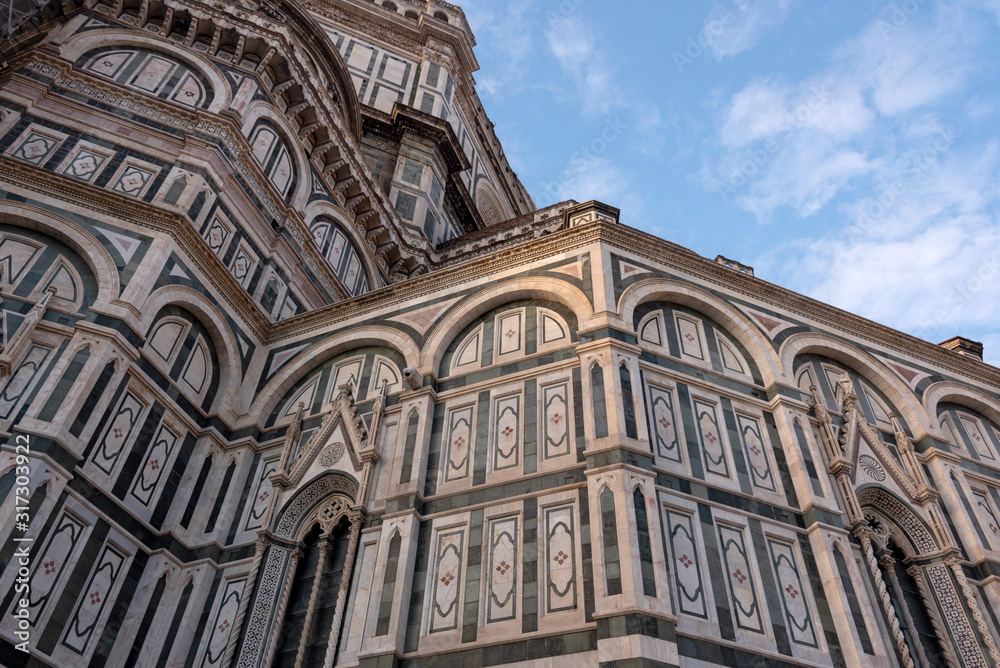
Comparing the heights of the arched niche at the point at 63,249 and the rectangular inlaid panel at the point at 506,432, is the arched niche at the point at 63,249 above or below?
above

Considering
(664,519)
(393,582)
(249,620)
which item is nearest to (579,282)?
(664,519)

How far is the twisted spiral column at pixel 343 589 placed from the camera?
1170 centimetres

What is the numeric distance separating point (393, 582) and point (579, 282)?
6272 millimetres

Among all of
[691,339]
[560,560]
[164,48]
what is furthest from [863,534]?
[164,48]

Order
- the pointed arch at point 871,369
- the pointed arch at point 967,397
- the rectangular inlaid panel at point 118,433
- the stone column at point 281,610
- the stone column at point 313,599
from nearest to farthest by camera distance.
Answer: the stone column at point 313,599
the stone column at point 281,610
the rectangular inlaid panel at point 118,433
the pointed arch at point 871,369
the pointed arch at point 967,397

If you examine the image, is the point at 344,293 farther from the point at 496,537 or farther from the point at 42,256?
the point at 496,537

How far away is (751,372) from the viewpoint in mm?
14758

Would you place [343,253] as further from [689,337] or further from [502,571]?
[502,571]

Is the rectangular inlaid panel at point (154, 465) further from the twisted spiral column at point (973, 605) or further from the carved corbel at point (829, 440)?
the twisted spiral column at point (973, 605)

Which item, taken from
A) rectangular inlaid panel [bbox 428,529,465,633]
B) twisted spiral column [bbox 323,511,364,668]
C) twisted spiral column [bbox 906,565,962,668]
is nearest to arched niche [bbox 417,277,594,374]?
twisted spiral column [bbox 323,511,364,668]

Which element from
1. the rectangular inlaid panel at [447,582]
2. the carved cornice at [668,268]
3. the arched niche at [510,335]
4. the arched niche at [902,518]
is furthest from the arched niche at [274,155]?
the arched niche at [902,518]

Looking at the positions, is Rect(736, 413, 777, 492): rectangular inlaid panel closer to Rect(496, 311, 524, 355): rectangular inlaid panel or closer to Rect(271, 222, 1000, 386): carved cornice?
Rect(271, 222, 1000, 386): carved cornice
